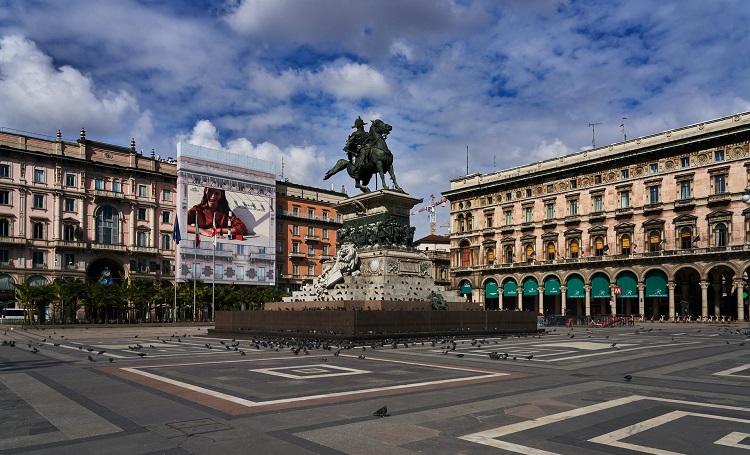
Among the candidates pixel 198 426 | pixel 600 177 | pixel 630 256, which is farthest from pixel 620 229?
pixel 198 426

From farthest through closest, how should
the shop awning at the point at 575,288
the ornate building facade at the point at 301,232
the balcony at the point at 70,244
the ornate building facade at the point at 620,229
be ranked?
1. the ornate building facade at the point at 301,232
2. the shop awning at the point at 575,288
3. the balcony at the point at 70,244
4. the ornate building facade at the point at 620,229

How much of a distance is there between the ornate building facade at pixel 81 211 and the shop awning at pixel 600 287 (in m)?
55.1

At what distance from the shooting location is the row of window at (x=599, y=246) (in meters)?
65.3

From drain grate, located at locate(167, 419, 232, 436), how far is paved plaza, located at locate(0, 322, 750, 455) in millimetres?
32

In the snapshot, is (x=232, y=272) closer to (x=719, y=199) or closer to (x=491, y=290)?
(x=491, y=290)

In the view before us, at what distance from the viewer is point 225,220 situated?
8481cm

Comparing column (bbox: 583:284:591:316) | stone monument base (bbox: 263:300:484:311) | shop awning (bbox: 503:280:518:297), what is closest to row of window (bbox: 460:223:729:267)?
shop awning (bbox: 503:280:518:297)

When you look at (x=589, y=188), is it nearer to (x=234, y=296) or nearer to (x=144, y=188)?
(x=234, y=296)

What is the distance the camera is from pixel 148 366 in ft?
56.2

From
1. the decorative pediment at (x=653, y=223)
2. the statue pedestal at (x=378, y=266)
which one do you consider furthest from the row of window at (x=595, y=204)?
the statue pedestal at (x=378, y=266)

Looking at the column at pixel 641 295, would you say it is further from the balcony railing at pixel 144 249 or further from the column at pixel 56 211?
the column at pixel 56 211

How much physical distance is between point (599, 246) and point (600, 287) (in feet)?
17.0

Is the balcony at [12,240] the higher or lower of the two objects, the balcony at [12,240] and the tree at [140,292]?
the higher

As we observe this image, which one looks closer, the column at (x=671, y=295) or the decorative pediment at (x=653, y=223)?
the column at (x=671, y=295)
